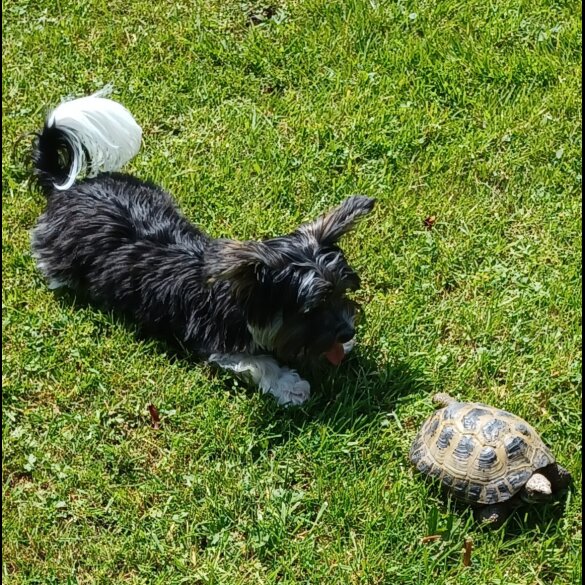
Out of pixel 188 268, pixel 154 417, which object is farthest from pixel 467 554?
pixel 188 268

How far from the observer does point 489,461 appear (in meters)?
3.85

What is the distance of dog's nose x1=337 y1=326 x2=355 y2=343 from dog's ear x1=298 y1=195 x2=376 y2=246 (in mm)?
422

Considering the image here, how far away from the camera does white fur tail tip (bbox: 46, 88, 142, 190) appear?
4.93m

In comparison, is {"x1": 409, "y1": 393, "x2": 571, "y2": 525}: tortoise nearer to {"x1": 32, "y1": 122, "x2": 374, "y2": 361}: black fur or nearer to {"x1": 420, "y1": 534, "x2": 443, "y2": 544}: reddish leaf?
{"x1": 420, "y1": 534, "x2": 443, "y2": 544}: reddish leaf

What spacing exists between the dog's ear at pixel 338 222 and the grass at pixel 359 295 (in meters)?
0.73

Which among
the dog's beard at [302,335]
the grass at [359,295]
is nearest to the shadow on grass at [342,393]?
the grass at [359,295]

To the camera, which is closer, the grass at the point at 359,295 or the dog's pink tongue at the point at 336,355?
the grass at the point at 359,295

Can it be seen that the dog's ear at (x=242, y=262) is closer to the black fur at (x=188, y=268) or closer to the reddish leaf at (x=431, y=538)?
the black fur at (x=188, y=268)

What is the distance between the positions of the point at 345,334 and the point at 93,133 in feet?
6.29

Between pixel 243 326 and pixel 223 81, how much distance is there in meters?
2.43

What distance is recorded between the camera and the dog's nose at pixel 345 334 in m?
4.19

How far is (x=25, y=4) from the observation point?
6887mm

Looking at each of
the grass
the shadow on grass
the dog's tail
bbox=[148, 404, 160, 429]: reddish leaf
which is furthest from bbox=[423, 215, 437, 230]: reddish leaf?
bbox=[148, 404, 160, 429]: reddish leaf

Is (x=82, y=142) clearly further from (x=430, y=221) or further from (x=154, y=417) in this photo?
(x=430, y=221)
